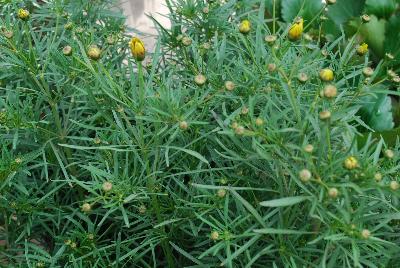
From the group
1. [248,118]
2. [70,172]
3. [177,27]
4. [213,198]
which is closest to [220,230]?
[213,198]

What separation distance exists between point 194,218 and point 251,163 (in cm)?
15

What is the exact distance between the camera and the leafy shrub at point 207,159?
0.75 m

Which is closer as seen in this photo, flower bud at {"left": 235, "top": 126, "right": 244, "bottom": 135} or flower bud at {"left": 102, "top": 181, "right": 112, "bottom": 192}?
flower bud at {"left": 235, "top": 126, "right": 244, "bottom": 135}

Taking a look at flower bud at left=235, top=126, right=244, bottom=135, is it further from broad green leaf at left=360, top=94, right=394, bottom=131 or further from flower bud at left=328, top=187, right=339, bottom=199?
broad green leaf at left=360, top=94, right=394, bottom=131

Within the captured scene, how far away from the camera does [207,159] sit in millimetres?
1026

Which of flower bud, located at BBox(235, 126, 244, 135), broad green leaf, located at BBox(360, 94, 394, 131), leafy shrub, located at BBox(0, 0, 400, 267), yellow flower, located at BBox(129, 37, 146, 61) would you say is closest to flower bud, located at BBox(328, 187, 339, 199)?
leafy shrub, located at BBox(0, 0, 400, 267)

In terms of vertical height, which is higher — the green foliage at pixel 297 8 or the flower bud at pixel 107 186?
the flower bud at pixel 107 186

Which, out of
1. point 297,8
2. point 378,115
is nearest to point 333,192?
point 378,115

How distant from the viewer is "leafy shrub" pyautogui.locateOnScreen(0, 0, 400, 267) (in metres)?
0.75

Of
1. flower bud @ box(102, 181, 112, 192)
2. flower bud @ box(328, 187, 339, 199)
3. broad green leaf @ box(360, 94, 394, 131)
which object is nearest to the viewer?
flower bud @ box(328, 187, 339, 199)

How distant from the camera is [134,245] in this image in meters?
1.08

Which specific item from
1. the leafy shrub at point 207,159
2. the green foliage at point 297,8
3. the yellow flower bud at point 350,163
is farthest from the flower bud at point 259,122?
the green foliage at point 297,8

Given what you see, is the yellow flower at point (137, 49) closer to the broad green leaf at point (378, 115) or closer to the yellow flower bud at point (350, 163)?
the yellow flower bud at point (350, 163)

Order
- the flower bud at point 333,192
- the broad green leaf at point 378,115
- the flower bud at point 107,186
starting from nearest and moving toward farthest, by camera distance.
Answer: the flower bud at point 333,192 → the flower bud at point 107,186 → the broad green leaf at point 378,115
